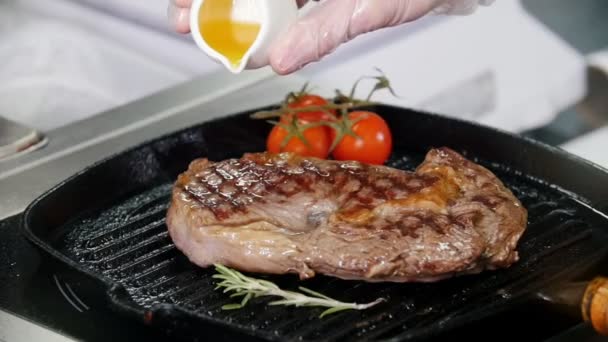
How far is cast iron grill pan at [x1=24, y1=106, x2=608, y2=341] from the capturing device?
216cm

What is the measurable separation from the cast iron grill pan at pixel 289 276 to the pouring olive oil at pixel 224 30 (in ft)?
1.83

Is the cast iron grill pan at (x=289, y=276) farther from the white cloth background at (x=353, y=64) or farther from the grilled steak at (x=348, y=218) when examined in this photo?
the white cloth background at (x=353, y=64)

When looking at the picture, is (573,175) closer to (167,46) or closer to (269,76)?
(269,76)

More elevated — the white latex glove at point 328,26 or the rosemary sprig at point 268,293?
the white latex glove at point 328,26

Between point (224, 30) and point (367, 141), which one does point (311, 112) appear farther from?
point (224, 30)

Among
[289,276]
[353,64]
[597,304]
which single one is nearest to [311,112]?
[289,276]

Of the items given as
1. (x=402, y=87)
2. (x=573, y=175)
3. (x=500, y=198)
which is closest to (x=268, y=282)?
(x=500, y=198)

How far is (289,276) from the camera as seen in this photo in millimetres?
2381

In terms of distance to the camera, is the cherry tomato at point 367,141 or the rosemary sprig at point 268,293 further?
the cherry tomato at point 367,141

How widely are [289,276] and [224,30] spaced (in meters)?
0.66

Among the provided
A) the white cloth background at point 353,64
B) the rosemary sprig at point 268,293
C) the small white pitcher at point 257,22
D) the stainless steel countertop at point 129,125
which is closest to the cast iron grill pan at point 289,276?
the rosemary sprig at point 268,293

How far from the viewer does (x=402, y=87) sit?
4.18 metres

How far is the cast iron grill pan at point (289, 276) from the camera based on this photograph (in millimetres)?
2162

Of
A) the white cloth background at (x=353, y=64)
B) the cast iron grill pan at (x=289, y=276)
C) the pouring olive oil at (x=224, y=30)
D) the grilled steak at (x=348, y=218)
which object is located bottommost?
the white cloth background at (x=353, y=64)
